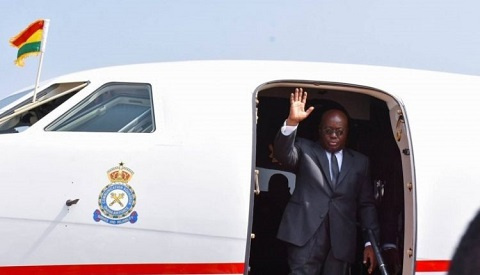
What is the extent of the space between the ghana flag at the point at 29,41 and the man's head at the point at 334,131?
250cm

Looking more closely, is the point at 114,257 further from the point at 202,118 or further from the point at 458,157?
the point at 458,157

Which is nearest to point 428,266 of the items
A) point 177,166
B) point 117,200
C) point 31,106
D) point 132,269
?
point 177,166

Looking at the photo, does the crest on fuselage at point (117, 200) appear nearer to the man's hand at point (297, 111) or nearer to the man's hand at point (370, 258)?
the man's hand at point (297, 111)

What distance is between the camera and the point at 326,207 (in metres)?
5.00

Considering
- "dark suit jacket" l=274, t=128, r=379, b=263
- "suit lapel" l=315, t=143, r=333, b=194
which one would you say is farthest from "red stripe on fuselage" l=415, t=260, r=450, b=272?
"suit lapel" l=315, t=143, r=333, b=194

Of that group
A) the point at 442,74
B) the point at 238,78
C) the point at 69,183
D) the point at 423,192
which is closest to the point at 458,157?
the point at 423,192

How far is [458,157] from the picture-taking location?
15.2 ft

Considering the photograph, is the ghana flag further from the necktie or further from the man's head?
the necktie

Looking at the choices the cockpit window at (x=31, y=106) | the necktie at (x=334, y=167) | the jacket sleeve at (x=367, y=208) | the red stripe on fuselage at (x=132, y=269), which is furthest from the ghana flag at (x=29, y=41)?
the jacket sleeve at (x=367, y=208)

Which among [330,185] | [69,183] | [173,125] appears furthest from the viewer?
[330,185]

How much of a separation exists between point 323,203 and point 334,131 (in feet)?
2.06

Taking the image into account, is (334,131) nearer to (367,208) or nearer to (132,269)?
(367,208)

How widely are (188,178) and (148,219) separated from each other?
39 cm

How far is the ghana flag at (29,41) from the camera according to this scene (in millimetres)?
5152
